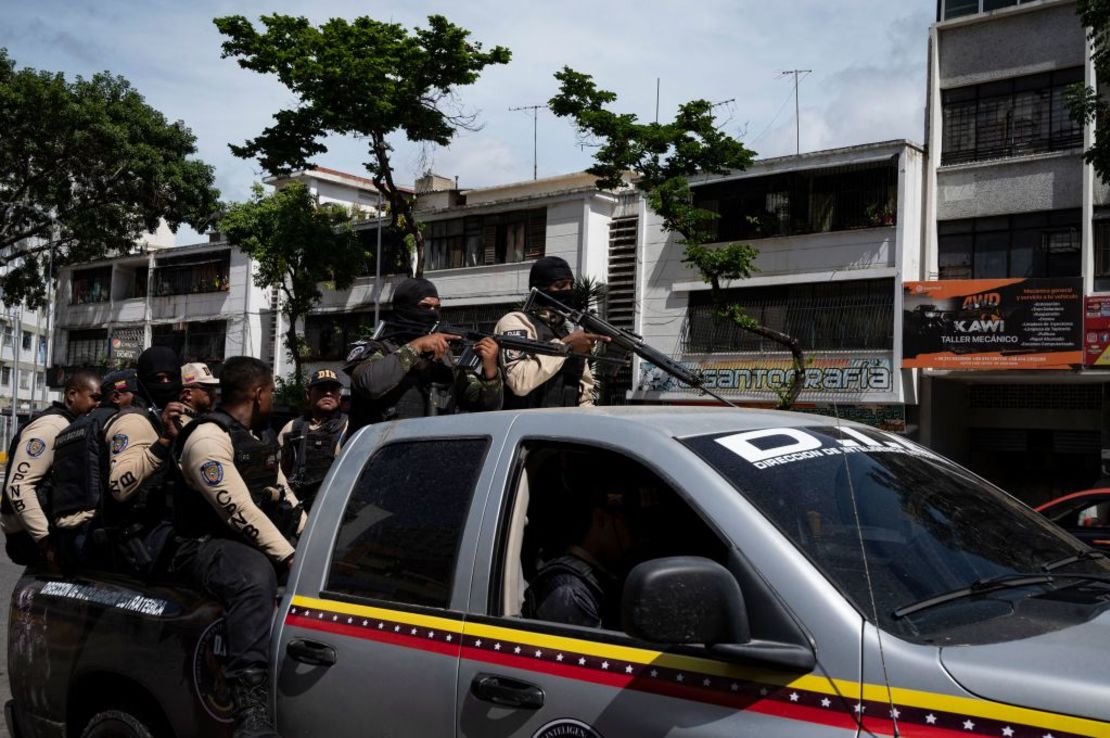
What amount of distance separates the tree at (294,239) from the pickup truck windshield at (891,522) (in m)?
31.2

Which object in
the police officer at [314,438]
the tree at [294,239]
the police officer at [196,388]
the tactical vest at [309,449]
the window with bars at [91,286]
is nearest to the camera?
the police officer at [196,388]

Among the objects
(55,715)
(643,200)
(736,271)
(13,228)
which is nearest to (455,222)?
(643,200)

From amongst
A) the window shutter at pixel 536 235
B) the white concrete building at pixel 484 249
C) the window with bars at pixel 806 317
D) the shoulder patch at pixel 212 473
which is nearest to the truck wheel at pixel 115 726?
the shoulder patch at pixel 212 473

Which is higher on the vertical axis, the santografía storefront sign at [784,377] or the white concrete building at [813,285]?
the white concrete building at [813,285]

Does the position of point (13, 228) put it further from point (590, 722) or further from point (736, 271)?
point (590, 722)

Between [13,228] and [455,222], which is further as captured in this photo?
[13,228]

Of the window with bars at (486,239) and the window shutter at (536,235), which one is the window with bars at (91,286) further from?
the window shutter at (536,235)

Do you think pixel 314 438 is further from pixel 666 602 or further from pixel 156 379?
pixel 666 602

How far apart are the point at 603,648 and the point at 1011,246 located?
23.9 metres

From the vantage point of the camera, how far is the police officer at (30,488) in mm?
6281

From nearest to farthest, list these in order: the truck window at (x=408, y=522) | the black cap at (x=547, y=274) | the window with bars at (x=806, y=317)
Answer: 1. the truck window at (x=408, y=522)
2. the black cap at (x=547, y=274)
3. the window with bars at (x=806, y=317)

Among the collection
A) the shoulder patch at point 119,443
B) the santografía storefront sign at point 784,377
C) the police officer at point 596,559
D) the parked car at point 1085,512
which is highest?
the santografía storefront sign at point 784,377

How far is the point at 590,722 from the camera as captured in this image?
103 inches

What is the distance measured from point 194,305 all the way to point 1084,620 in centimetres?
4460
